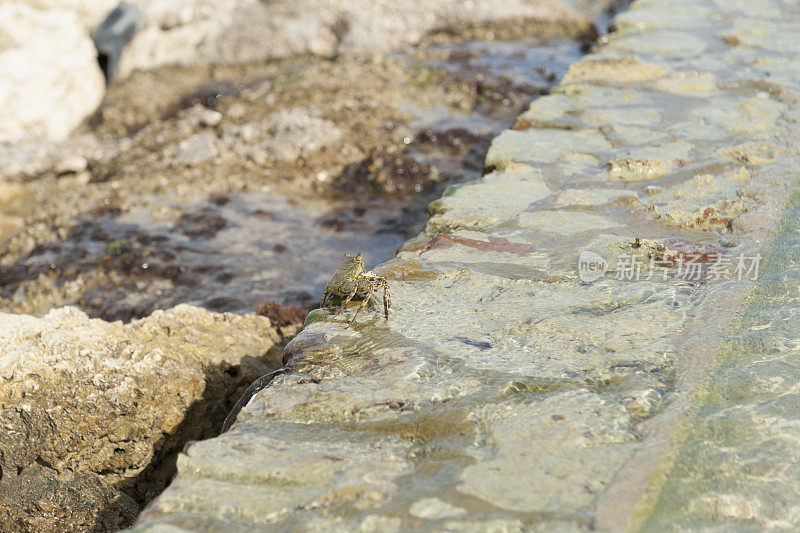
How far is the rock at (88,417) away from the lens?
2793 mm

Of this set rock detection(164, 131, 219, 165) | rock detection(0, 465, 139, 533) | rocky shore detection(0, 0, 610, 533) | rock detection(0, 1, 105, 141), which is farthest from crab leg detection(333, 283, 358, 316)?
rock detection(0, 1, 105, 141)

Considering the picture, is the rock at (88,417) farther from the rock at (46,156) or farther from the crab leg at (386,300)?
the rock at (46,156)

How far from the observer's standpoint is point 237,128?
7.38 meters

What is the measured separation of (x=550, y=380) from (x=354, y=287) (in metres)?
0.95

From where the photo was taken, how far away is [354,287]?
9.69 ft

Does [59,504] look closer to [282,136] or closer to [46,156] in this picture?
[282,136]

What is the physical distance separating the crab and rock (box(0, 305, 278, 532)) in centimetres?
72

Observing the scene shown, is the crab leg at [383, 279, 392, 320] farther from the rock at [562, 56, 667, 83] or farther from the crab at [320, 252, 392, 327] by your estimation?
the rock at [562, 56, 667, 83]

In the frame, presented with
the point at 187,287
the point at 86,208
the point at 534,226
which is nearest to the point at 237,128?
the point at 86,208

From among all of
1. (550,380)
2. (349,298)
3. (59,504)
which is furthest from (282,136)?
(550,380)

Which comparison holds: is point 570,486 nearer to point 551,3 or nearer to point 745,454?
point 745,454

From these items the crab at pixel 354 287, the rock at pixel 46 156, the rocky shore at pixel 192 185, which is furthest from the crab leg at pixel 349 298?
the rock at pixel 46 156

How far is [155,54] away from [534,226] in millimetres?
8321

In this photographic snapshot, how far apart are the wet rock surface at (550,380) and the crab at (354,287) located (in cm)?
7
